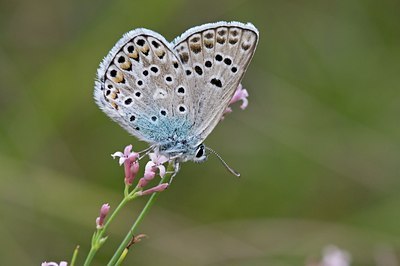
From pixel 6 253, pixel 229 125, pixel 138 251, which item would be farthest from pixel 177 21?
pixel 6 253

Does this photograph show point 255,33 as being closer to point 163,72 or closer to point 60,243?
point 163,72

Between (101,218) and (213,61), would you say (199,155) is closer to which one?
(213,61)

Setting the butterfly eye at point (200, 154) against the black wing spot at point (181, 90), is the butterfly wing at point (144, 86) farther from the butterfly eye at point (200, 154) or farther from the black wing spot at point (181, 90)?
the butterfly eye at point (200, 154)

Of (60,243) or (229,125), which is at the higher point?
(229,125)

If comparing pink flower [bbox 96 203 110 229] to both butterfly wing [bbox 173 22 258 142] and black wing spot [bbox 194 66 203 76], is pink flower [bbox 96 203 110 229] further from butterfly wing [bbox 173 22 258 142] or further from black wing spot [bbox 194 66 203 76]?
black wing spot [bbox 194 66 203 76]

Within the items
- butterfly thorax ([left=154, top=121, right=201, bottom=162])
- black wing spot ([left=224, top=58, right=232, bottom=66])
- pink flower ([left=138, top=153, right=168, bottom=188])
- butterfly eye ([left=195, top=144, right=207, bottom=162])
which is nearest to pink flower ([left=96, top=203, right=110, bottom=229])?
pink flower ([left=138, top=153, right=168, bottom=188])

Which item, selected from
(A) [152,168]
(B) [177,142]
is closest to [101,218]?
(A) [152,168]

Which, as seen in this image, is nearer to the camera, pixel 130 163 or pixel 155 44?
pixel 130 163
